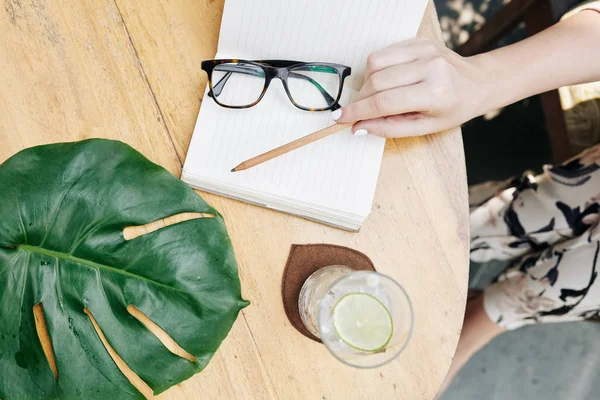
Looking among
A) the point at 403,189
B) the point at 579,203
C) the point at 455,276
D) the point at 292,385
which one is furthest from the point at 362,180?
the point at 579,203

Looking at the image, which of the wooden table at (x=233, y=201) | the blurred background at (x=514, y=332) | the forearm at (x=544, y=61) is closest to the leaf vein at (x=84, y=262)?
the wooden table at (x=233, y=201)

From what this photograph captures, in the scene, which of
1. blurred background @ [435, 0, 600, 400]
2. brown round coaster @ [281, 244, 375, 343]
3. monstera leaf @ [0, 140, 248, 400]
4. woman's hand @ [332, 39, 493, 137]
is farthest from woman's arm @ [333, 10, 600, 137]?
blurred background @ [435, 0, 600, 400]

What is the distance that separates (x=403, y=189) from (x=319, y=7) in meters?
0.30

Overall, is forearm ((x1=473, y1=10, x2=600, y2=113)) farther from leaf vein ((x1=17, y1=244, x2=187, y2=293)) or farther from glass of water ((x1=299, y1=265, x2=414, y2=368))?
leaf vein ((x1=17, y1=244, x2=187, y2=293))

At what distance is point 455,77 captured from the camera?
0.78 m

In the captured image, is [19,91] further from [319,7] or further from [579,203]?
[579,203]

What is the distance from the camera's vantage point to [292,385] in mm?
A: 789

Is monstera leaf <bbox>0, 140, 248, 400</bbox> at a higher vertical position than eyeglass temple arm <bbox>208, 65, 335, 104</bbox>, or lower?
lower

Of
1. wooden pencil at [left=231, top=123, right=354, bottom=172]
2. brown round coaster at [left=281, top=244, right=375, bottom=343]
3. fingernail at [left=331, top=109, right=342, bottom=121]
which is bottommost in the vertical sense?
brown round coaster at [left=281, top=244, right=375, bottom=343]

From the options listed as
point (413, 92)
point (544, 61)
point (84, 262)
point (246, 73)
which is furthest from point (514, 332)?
point (84, 262)

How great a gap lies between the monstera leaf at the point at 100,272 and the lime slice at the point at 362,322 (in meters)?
0.15

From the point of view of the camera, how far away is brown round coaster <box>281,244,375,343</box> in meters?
0.80

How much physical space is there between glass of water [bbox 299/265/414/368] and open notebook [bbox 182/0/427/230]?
4.2 inches

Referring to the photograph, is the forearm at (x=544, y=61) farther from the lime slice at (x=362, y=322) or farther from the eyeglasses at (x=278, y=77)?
the lime slice at (x=362, y=322)
